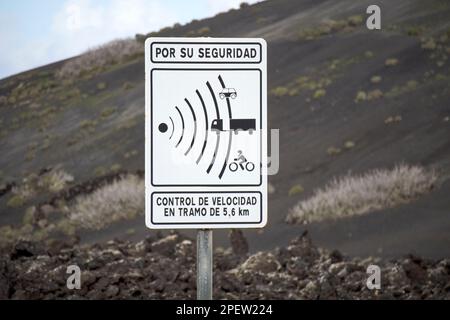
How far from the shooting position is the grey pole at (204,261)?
10.9 feet

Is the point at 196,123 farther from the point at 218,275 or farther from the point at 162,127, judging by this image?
the point at 218,275

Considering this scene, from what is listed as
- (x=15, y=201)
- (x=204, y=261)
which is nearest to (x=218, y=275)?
(x=204, y=261)

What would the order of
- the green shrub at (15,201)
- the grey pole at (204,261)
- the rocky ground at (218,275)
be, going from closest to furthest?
1. the grey pole at (204,261)
2. the rocky ground at (218,275)
3. the green shrub at (15,201)

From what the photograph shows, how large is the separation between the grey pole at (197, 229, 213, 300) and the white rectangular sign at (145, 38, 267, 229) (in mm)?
40

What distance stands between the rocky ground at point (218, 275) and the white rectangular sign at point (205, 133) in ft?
24.0

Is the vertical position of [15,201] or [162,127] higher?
[15,201]

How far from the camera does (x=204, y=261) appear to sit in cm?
332

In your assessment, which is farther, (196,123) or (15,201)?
(15,201)

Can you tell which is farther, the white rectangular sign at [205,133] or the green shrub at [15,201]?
the green shrub at [15,201]

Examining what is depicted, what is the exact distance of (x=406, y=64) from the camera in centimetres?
2645

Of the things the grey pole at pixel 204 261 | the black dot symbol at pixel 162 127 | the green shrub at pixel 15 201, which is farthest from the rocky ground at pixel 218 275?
the green shrub at pixel 15 201

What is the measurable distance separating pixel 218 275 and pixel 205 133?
9311 millimetres

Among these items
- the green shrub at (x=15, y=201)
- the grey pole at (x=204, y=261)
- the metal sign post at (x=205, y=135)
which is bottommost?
the grey pole at (x=204, y=261)

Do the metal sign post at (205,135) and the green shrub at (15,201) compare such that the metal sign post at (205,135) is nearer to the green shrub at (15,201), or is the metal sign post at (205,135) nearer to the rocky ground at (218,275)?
the rocky ground at (218,275)
